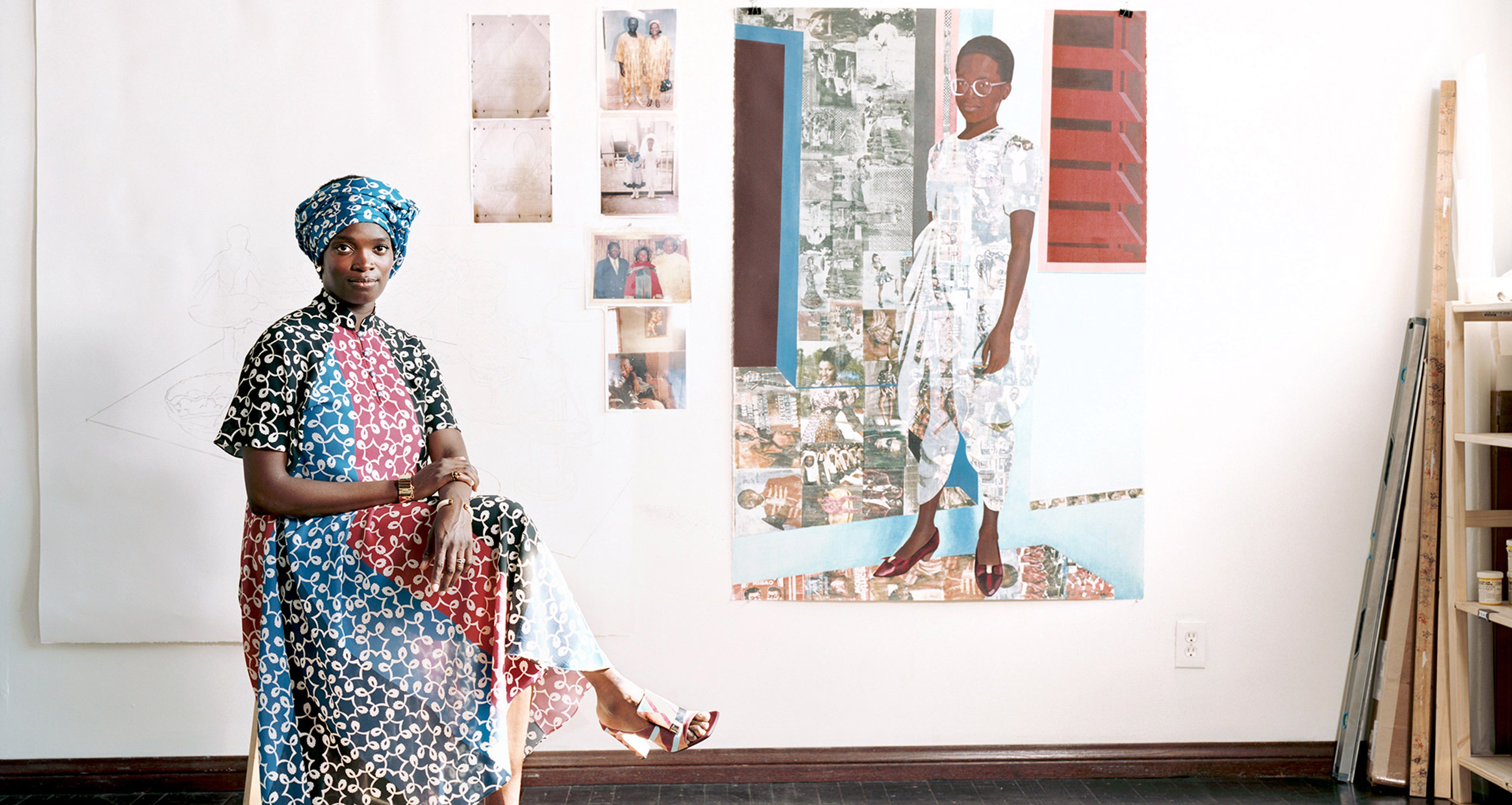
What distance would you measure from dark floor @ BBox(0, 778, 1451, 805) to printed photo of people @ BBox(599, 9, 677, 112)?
1.76 meters

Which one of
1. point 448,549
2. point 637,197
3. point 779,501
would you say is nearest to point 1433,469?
point 779,501

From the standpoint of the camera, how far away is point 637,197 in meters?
2.40

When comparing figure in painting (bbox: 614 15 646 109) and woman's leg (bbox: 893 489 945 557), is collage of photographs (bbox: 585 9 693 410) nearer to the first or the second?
figure in painting (bbox: 614 15 646 109)

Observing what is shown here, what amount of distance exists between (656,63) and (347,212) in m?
0.96

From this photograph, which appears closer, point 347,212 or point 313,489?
point 313,489

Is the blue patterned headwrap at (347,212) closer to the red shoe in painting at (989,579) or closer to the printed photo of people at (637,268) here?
the printed photo of people at (637,268)

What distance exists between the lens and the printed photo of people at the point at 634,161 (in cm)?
240

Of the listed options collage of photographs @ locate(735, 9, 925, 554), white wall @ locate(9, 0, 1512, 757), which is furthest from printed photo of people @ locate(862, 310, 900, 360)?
white wall @ locate(9, 0, 1512, 757)

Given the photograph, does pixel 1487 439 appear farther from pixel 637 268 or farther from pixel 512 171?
pixel 512 171

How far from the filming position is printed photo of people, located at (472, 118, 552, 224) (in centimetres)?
238

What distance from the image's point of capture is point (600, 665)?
5.53ft

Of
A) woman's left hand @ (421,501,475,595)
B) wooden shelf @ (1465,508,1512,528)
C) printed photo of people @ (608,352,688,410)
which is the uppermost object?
printed photo of people @ (608,352,688,410)

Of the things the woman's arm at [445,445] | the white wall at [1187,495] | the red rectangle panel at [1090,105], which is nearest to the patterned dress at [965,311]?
the red rectangle panel at [1090,105]

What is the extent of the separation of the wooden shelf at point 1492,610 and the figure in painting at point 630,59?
243 centimetres
